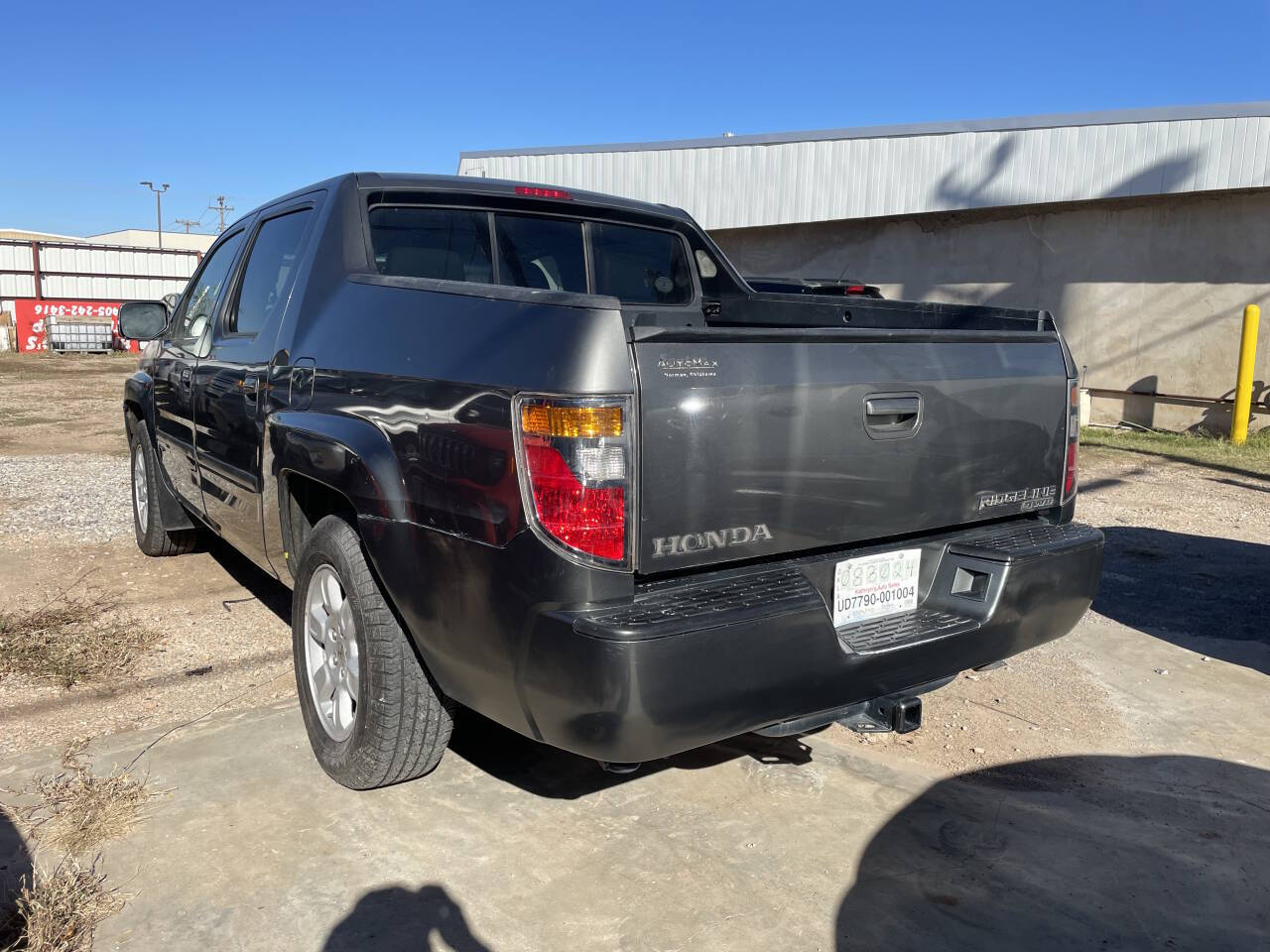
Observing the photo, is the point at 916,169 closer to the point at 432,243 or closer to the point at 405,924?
the point at 432,243

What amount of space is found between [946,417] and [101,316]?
32.2 metres

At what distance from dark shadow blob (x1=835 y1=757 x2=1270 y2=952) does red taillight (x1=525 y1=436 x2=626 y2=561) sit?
1.20 meters

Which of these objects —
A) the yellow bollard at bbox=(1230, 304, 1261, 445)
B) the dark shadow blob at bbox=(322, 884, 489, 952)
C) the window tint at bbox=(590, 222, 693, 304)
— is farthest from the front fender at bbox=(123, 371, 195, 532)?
the yellow bollard at bbox=(1230, 304, 1261, 445)

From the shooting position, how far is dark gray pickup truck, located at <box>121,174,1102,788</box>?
243 centimetres

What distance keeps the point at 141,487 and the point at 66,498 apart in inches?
99.1

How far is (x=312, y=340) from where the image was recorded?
3408 millimetres

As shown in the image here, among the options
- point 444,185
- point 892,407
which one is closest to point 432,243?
point 444,185

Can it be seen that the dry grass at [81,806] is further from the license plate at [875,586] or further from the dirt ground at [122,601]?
the license plate at [875,586]

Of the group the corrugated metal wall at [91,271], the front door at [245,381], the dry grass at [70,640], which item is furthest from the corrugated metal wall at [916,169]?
the corrugated metal wall at [91,271]

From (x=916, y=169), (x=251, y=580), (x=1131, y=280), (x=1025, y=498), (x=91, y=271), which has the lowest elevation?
(x=251, y=580)

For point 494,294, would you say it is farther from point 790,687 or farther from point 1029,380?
point 1029,380

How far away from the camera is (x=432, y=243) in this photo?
381 cm

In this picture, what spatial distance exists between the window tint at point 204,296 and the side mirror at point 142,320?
14 cm

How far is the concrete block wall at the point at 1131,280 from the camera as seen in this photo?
13.2 m
